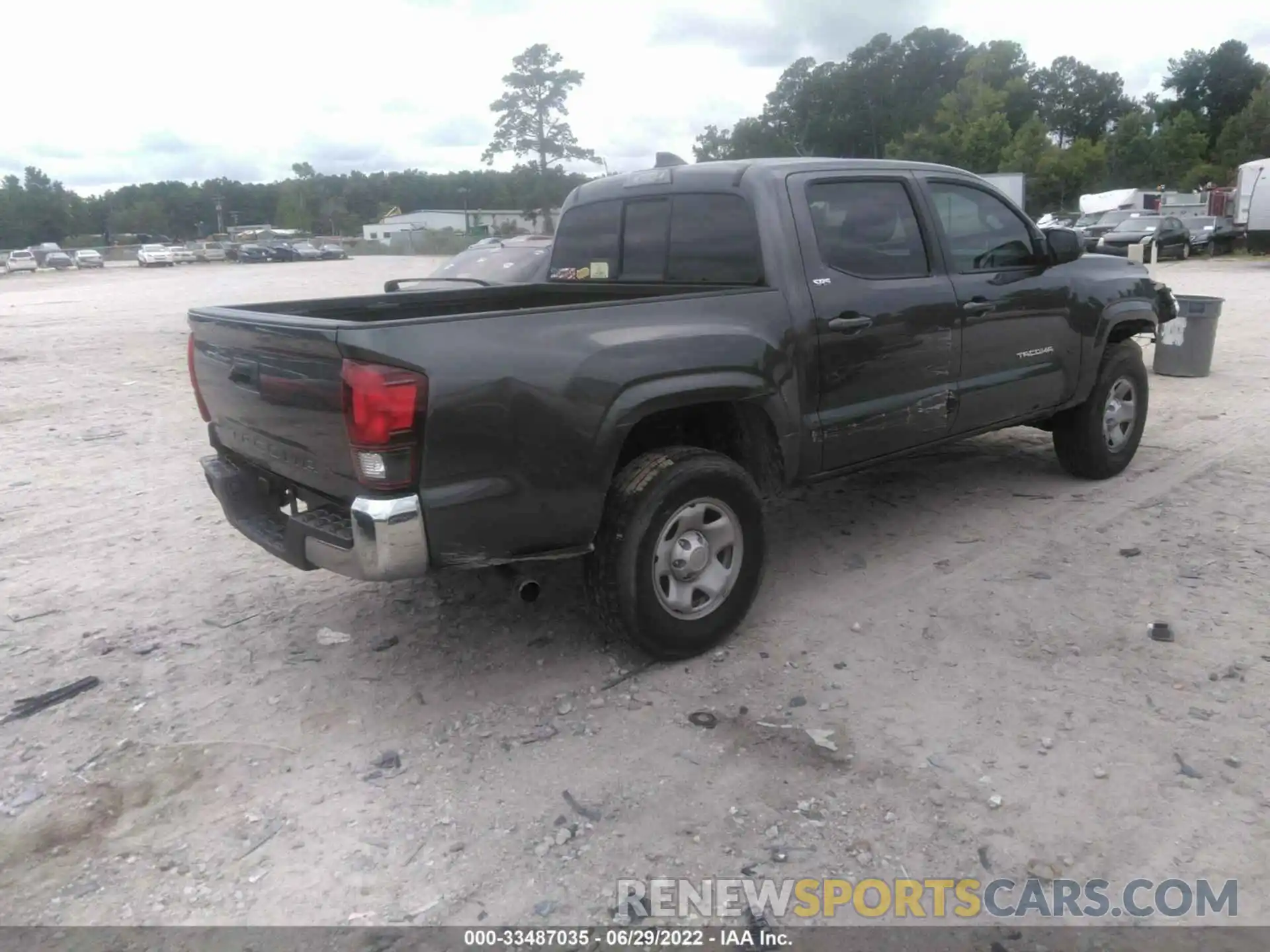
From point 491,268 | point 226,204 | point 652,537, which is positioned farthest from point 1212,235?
point 226,204

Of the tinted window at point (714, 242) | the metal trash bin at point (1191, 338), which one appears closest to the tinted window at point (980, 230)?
the tinted window at point (714, 242)

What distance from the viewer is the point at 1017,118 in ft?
243

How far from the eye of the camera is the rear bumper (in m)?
3.17

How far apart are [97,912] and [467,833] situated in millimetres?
1010

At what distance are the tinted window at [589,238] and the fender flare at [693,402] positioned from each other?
1406mm

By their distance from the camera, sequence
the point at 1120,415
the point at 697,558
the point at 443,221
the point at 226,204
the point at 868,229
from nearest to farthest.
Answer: the point at 697,558 < the point at 868,229 < the point at 1120,415 < the point at 443,221 < the point at 226,204

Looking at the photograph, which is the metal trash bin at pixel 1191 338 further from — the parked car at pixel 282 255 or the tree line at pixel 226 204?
the tree line at pixel 226 204

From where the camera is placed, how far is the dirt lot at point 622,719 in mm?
2805

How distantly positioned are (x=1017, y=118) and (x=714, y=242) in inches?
3130

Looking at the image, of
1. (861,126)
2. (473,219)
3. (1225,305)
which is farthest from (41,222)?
(1225,305)

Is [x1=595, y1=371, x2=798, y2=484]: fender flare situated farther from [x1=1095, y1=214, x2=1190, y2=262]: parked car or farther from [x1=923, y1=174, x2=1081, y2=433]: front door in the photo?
[x1=1095, y1=214, x2=1190, y2=262]: parked car

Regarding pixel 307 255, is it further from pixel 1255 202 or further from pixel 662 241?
pixel 662 241

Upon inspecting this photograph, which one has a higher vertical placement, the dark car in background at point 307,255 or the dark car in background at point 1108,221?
the dark car in background at point 1108,221

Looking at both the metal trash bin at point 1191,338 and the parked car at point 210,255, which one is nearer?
the metal trash bin at point 1191,338
